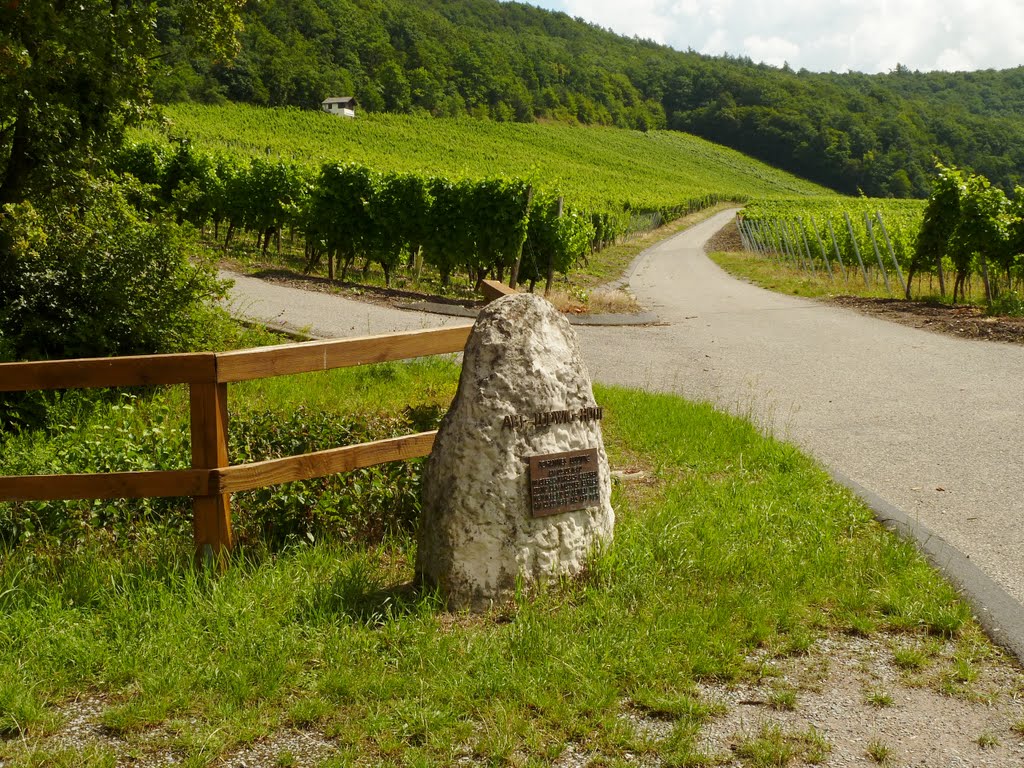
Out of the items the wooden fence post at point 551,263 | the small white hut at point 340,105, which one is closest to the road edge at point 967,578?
the wooden fence post at point 551,263

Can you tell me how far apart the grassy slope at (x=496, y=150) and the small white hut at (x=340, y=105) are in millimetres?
3313

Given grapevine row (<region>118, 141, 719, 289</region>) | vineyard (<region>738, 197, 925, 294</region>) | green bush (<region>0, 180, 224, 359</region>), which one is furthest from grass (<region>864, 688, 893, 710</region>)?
vineyard (<region>738, 197, 925, 294</region>)

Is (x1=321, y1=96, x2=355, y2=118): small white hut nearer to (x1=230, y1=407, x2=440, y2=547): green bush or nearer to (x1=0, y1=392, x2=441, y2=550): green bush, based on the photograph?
(x1=0, y1=392, x2=441, y2=550): green bush

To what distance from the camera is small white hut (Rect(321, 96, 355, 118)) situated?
8879 centimetres

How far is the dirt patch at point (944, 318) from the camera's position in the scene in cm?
1341

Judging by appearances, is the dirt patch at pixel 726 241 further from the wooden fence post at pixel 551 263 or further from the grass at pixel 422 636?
the grass at pixel 422 636

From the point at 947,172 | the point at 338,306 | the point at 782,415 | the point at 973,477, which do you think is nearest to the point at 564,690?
the point at 973,477

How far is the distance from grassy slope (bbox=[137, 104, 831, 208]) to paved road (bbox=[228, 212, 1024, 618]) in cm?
2573

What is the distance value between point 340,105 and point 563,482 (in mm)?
94388

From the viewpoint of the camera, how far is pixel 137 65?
28.5 feet

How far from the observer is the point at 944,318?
50.5 ft

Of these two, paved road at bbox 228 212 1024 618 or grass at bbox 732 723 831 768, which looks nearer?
grass at bbox 732 723 831 768

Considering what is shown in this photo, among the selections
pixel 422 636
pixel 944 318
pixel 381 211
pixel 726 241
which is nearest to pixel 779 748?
pixel 422 636

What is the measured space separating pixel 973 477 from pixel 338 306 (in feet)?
35.1
